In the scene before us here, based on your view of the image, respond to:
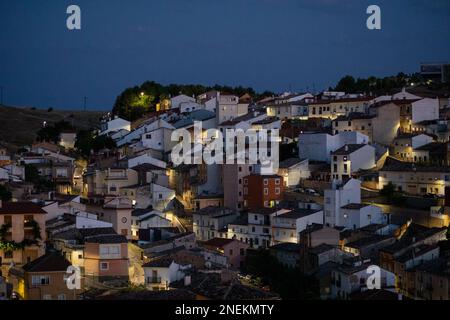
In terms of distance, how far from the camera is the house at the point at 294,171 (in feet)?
63.3

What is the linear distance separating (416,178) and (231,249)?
4076 millimetres

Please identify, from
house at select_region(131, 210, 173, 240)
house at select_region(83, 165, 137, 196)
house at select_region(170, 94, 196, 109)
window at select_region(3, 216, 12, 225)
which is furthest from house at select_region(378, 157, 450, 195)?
house at select_region(170, 94, 196, 109)

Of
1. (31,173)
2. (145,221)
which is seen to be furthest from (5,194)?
(31,173)

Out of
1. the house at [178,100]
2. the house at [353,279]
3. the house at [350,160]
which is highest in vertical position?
the house at [178,100]

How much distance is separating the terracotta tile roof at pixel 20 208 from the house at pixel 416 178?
21.9ft

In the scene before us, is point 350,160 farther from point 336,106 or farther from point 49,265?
point 49,265

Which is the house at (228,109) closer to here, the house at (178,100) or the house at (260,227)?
the house at (178,100)

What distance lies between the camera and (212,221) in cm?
1769

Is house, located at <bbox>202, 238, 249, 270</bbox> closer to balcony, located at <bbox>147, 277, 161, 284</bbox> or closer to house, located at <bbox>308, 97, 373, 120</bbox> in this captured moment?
balcony, located at <bbox>147, 277, 161, 284</bbox>

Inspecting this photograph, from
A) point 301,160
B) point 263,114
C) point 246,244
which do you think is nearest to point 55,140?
point 263,114

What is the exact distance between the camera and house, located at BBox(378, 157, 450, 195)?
1742 cm

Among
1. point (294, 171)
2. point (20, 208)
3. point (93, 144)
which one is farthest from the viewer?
point (93, 144)

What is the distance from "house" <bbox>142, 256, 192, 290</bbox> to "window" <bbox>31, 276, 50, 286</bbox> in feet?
5.10

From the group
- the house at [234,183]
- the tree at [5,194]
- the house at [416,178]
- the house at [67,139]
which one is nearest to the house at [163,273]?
the tree at [5,194]
